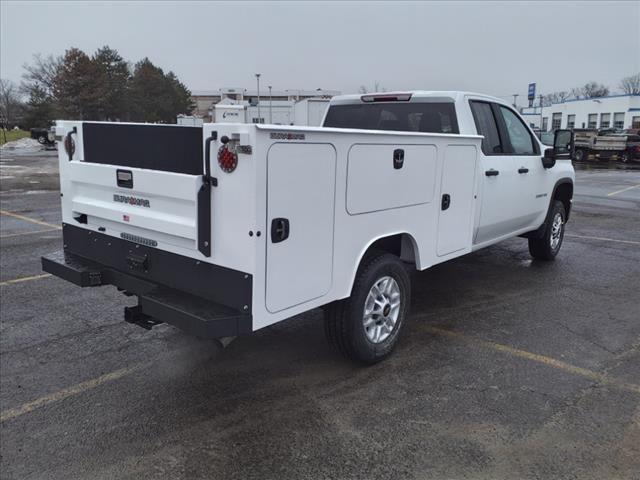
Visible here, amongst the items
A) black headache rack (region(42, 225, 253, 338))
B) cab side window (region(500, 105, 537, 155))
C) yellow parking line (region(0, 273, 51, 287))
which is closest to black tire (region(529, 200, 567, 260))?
cab side window (region(500, 105, 537, 155))

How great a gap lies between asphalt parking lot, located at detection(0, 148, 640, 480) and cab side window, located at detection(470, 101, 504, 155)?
5.23 feet

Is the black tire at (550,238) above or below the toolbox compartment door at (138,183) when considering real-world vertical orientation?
below

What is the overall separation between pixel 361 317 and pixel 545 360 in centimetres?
162

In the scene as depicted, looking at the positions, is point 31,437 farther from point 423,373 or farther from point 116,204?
point 423,373

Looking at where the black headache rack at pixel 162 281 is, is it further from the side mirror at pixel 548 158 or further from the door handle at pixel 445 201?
the side mirror at pixel 548 158

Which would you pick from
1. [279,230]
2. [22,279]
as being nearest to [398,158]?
[279,230]

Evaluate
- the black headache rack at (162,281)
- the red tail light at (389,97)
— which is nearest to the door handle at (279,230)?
the black headache rack at (162,281)

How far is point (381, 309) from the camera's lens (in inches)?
163

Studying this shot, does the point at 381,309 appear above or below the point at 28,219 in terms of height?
above

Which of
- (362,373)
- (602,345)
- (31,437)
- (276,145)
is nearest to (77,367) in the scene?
(31,437)

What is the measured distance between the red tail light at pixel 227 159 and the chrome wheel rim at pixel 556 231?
564cm

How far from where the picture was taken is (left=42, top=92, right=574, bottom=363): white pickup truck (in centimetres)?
304

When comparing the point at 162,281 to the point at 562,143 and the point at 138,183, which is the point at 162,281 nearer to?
the point at 138,183

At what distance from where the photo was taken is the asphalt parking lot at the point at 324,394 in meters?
3.04
